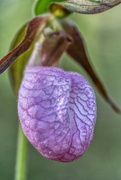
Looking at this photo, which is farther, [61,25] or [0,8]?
[0,8]

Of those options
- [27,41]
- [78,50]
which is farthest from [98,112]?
[27,41]

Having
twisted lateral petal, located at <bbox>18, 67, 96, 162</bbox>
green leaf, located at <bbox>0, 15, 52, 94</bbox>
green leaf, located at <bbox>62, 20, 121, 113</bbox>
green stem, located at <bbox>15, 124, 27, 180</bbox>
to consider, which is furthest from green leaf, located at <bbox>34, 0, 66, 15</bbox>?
green stem, located at <bbox>15, 124, 27, 180</bbox>

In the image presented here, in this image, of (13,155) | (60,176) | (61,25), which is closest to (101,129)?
(60,176)

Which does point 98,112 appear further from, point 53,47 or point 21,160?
point 21,160

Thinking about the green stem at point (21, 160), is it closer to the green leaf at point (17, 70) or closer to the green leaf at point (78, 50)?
the green leaf at point (17, 70)

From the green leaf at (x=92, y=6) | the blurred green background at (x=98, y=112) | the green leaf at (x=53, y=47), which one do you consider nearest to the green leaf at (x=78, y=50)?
the green leaf at (x=53, y=47)

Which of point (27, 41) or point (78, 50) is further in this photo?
point (78, 50)

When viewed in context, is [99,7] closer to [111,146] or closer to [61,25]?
[61,25]
